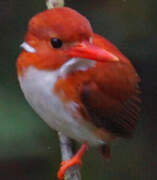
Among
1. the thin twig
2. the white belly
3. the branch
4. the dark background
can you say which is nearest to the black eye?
the white belly

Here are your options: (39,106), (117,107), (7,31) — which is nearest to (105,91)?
(117,107)

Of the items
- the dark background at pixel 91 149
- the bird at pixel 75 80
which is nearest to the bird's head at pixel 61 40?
the bird at pixel 75 80

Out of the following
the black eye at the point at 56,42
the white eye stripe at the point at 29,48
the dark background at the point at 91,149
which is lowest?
the dark background at the point at 91,149

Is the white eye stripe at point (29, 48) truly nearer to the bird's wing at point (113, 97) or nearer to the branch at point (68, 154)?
the bird's wing at point (113, 97)

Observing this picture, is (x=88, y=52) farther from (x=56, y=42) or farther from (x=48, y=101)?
(x=48, y=101)

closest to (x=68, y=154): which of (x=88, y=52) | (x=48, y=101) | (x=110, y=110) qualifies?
(x=110, y=110)

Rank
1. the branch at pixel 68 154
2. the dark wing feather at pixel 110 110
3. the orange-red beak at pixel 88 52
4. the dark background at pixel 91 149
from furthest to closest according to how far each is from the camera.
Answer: the dark background at pixel 91 149
the branch at pixel 68 154
the dark wing feather at pixel 110 110
the orange-red beak at pixel 88 52

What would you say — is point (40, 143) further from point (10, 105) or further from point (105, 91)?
point (105, 91)
